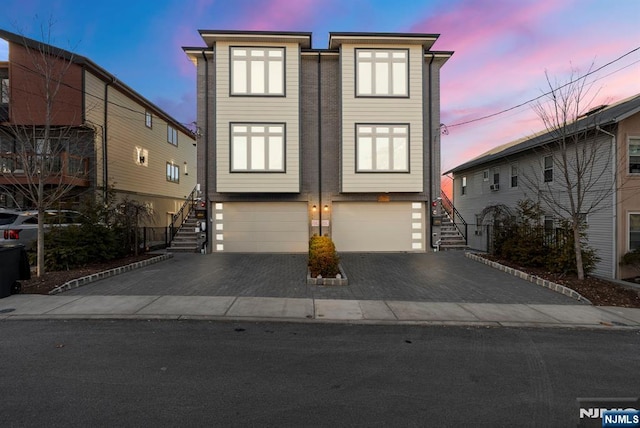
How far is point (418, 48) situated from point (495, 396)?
14587mm

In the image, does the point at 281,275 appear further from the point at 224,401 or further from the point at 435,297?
the point at 224,401

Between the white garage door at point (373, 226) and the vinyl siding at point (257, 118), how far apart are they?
2649 mm

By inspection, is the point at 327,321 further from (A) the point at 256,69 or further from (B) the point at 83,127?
(B) the point at 83,127

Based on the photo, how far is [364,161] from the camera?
14.7 meters

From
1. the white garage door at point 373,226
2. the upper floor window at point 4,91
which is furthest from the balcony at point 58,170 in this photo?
the white garage door at point 373,226

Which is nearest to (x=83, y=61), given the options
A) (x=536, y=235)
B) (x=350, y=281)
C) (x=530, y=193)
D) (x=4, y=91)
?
(x=4, y=91)

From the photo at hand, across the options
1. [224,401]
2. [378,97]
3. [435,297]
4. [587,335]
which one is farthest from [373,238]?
[224,401]

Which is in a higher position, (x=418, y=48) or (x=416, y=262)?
(x=418, y=48)

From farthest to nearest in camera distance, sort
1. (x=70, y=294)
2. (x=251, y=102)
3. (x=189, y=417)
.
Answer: (x=251, y=102), (x=70, y=294), (x=189, y=417)

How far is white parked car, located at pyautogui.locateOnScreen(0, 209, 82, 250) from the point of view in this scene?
424 inches

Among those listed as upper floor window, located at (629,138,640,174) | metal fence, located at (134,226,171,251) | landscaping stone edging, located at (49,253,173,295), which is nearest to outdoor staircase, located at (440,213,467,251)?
upper floor window, located at (629,138,640,174)

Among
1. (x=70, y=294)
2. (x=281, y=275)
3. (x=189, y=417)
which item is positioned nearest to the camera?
(x=189, y=417)

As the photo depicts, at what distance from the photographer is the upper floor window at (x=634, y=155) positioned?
12.3 meters

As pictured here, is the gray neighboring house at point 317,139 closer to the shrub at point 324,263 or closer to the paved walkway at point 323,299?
the paved walkway at point 323,299
